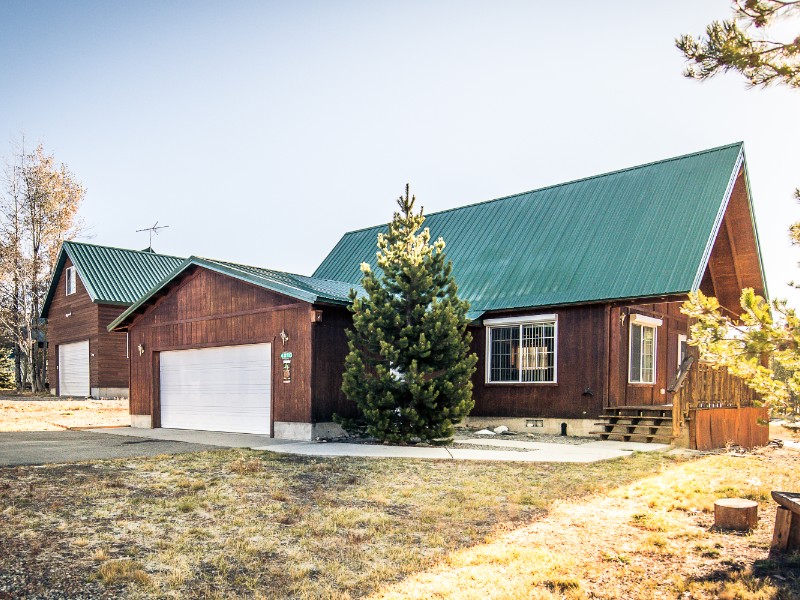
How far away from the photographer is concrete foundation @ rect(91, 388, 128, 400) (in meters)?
27.5

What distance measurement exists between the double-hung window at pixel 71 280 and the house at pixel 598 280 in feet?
62.3

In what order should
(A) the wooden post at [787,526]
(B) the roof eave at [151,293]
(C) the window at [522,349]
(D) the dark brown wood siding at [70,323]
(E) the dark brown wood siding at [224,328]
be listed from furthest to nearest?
Answer: (D) the dark brown wood siding at [70,323] → (B) the roof eave at [151,293] → (C) the window at [522,349] → (E) the dark brown wood siding at [224,328] → (A) the wooden post at [787,526]

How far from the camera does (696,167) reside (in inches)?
659

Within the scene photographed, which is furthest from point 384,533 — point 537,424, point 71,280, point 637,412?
point 71,280

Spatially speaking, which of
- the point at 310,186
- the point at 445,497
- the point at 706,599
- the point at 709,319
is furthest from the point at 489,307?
the point at 310,186

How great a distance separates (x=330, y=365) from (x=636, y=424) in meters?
6.66

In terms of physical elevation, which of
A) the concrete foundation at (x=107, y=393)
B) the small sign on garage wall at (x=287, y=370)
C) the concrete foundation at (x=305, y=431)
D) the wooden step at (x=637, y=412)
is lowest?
the concrete foundation at (x=107, y=393)

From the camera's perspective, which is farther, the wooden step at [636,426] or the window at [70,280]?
the window at [70,280]

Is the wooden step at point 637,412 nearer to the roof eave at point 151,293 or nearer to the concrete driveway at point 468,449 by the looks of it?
the concrete driveway at point 468,449

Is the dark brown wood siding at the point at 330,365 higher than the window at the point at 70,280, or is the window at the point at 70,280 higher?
the window at the point at 70,280

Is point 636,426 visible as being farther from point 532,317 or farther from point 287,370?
point 287,370

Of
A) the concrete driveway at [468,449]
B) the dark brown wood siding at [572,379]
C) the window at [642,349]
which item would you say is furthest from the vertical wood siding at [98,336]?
the window at [642,349]

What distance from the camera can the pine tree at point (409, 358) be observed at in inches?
492

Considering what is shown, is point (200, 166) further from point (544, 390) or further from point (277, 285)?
point (544, 390)
